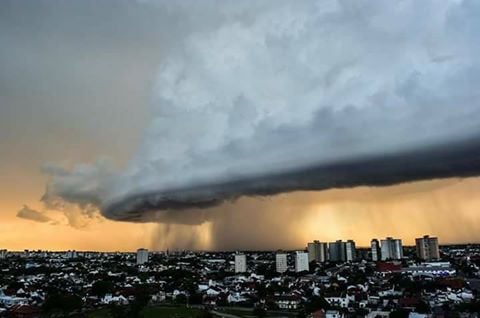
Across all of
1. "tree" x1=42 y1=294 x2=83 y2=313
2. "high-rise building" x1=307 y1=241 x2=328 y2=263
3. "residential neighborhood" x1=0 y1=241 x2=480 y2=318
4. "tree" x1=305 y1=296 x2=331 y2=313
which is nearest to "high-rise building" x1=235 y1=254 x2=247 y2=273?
"residential neighborhood" x1=0 y1=241 x2=480 y2=318

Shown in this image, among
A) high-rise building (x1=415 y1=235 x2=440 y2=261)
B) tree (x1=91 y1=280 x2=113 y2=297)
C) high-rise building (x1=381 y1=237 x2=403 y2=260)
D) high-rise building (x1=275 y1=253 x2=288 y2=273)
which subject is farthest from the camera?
high-rise building (x1=381 y1=237 x2=403 y2=260)

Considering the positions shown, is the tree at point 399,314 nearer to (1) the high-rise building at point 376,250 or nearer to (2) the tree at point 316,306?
(2) the tree at point 316,306

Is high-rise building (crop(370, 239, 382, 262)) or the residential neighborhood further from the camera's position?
high-rise building (crop(370, 239, 382, 262))

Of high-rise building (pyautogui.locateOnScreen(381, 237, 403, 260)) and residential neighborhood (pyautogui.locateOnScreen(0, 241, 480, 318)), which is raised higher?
high-rise building (pyautogui.locateOnScreen(381, 237, 403, 260))

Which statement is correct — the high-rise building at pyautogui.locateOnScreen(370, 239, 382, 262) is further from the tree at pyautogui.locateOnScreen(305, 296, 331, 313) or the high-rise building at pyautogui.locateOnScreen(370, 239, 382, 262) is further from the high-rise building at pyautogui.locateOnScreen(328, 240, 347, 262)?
the tree at pyautogui.locateOnScreen(305, 296, 331, 313)

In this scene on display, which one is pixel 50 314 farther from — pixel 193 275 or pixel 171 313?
pixel 193 275

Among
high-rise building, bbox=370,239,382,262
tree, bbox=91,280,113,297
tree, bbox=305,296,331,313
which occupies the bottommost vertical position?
tree, bbox=305,296,331,313

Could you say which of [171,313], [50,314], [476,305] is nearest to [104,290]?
[50,314]
